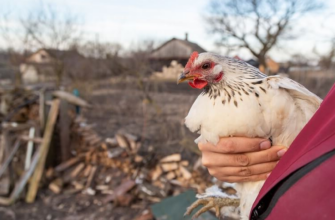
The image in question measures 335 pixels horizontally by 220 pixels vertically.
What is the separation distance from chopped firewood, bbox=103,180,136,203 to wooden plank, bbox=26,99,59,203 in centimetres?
150

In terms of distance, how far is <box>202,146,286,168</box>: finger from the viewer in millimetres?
1202

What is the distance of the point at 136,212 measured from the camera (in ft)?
14.1

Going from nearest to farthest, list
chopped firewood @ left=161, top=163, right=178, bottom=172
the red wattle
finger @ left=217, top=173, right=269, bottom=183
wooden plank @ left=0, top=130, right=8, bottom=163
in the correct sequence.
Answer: finger @ left=217, top=173, right=269, bottom=183
the red wattle
chopped firewood @ left=161, top=163, right=178, bottom=172
wooden plank @ left=0, top=130, right=8, bottom=163

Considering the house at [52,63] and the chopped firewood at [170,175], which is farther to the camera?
the house at [52,63]

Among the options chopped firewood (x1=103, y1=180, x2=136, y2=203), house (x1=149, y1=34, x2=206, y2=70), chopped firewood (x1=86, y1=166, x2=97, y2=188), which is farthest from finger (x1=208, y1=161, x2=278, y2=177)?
chopped firewood (x1=86, y1=166, x2=97, y2=188)

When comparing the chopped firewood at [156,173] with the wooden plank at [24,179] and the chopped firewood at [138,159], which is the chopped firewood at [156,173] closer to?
the chopped firewood at [138,159]

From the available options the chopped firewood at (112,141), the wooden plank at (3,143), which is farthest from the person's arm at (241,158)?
the wooden plank at (3,143)

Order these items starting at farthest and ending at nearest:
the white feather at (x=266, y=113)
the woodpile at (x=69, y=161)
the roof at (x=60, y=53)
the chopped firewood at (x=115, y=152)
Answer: the roof at (x=60, y=53) < the chopped firewood at (x=115, y=152) < the woodpile at (x=69, y=161) < the white feather at (x=266, y=113)

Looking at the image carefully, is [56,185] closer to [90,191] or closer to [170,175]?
[90,191]

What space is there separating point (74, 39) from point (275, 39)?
892 centimetres

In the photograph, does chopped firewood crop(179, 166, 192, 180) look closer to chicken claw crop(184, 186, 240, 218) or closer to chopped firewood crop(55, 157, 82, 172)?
chopped firewood crop(55, 157, 82, 172)

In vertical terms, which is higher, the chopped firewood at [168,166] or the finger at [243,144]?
the finger at [243,144]

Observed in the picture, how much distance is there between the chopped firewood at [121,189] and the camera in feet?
15.0

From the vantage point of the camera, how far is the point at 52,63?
1213 cm
